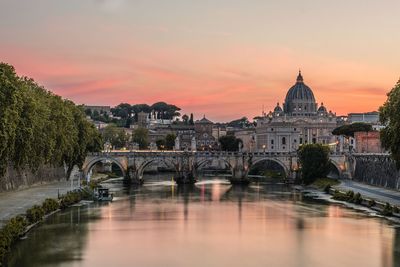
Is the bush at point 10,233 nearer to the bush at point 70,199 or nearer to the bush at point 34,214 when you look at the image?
the bush at point 34,214

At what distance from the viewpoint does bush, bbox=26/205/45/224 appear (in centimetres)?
4781

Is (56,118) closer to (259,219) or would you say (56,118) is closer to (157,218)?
(157,218)

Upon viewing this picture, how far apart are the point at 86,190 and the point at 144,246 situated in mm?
35098

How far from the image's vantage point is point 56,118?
74500mm

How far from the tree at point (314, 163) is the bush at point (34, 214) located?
55.8 m

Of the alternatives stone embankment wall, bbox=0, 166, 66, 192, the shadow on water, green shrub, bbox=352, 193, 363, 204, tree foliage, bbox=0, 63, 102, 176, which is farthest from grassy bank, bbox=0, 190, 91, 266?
green shrub, bbox=352, 193, 363, 204

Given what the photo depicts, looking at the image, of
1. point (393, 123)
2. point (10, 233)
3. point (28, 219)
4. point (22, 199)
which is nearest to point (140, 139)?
point (22, 199)

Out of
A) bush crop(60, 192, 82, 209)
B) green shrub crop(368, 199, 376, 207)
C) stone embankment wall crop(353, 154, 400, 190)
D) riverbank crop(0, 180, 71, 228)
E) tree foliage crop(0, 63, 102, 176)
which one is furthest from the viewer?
stone embankment wall crop(353, 154, 400, 190)

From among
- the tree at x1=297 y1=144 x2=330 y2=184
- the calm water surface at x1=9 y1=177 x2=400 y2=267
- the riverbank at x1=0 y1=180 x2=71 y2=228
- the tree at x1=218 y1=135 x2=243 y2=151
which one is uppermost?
the tree at x1=218 y1=135 x2=243 y2=151

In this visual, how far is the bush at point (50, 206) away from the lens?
54125 millimetres

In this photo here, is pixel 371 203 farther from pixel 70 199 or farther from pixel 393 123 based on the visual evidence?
pixel 70 199

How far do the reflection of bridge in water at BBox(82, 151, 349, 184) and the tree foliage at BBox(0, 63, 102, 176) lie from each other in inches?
334

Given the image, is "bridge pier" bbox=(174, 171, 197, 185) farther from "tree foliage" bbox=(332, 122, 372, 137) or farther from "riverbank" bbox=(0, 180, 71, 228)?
"tree foliage" bbox=(332, 122, 372, 137)

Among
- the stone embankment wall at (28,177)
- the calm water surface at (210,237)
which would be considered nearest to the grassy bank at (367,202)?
the calm water surface at (210,237)
